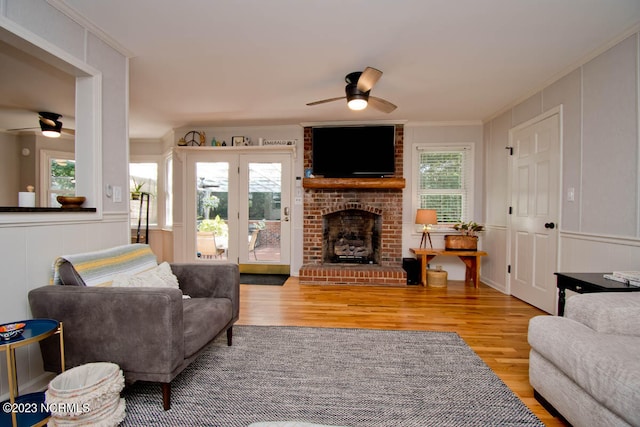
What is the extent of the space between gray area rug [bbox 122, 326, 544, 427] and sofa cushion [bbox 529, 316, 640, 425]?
379 millimetres

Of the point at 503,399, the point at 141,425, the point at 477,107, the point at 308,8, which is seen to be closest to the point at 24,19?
the point at 308,8

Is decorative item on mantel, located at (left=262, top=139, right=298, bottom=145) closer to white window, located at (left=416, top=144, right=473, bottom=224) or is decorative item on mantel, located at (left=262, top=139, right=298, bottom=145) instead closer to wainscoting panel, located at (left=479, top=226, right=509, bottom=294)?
white window, located at (left=416, top=144, right=473, bottom=224)

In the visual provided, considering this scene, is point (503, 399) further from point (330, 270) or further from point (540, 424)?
point (330, 270)

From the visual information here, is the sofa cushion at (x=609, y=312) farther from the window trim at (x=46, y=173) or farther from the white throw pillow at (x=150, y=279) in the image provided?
the window trim at (x=46, y=173)

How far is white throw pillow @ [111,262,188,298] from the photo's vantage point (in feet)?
5.67

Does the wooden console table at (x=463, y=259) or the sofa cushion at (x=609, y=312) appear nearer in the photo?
the sofa cushion at (x=609, y=312)

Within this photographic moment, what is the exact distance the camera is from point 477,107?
385 cm

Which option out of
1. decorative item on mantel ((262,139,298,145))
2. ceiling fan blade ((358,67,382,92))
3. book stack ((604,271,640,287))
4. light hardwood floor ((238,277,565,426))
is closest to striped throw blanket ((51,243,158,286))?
light hardwood floor ((238,277,565,426))

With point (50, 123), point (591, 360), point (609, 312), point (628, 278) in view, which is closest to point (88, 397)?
point (591, 360)

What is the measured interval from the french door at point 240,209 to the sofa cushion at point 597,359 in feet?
12.0

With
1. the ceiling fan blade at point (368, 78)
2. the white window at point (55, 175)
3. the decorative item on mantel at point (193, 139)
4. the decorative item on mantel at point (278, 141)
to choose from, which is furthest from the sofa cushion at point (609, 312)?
the white window at point (55, 175)

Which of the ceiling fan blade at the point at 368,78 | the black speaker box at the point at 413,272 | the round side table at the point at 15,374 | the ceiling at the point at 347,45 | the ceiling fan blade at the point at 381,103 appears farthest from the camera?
the black speaker box at the point at 413,272

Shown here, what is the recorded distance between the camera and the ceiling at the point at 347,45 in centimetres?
196

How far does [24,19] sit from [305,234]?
142 inches
